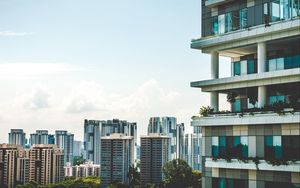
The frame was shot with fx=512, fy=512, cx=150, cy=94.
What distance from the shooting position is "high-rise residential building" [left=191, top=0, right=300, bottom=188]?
32250mm

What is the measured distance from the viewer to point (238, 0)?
3675 centimetres

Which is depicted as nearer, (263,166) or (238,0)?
(263,166)

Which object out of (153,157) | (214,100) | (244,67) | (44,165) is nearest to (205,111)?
(214,100)

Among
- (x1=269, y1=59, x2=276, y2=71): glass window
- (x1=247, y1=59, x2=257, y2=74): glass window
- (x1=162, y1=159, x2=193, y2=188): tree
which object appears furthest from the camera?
(x1=162, y1=159, x2=193, y2=188): tree

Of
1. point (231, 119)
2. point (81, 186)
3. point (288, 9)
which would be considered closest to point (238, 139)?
point (231, 119)

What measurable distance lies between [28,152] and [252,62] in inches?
5552

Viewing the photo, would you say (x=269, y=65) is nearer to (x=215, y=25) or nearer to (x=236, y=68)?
(x=236, y=68)

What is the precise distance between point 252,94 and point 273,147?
18.9 feet

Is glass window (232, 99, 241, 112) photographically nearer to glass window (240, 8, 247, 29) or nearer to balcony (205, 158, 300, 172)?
balcony (205, 158, 300, 172)

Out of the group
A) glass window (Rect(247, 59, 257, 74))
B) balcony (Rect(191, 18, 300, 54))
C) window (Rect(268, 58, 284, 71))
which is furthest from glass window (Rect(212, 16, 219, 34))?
window (Rect(268, 58, 284, 71))

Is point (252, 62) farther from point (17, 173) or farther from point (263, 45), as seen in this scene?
point (17, 173)

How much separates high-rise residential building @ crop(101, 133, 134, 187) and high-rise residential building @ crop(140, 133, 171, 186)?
24.1 ft

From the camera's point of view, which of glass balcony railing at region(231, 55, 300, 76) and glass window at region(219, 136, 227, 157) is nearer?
glass balcony railing at region(231, 55, 300, 76)

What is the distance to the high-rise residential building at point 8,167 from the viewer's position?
159000 millimetres
